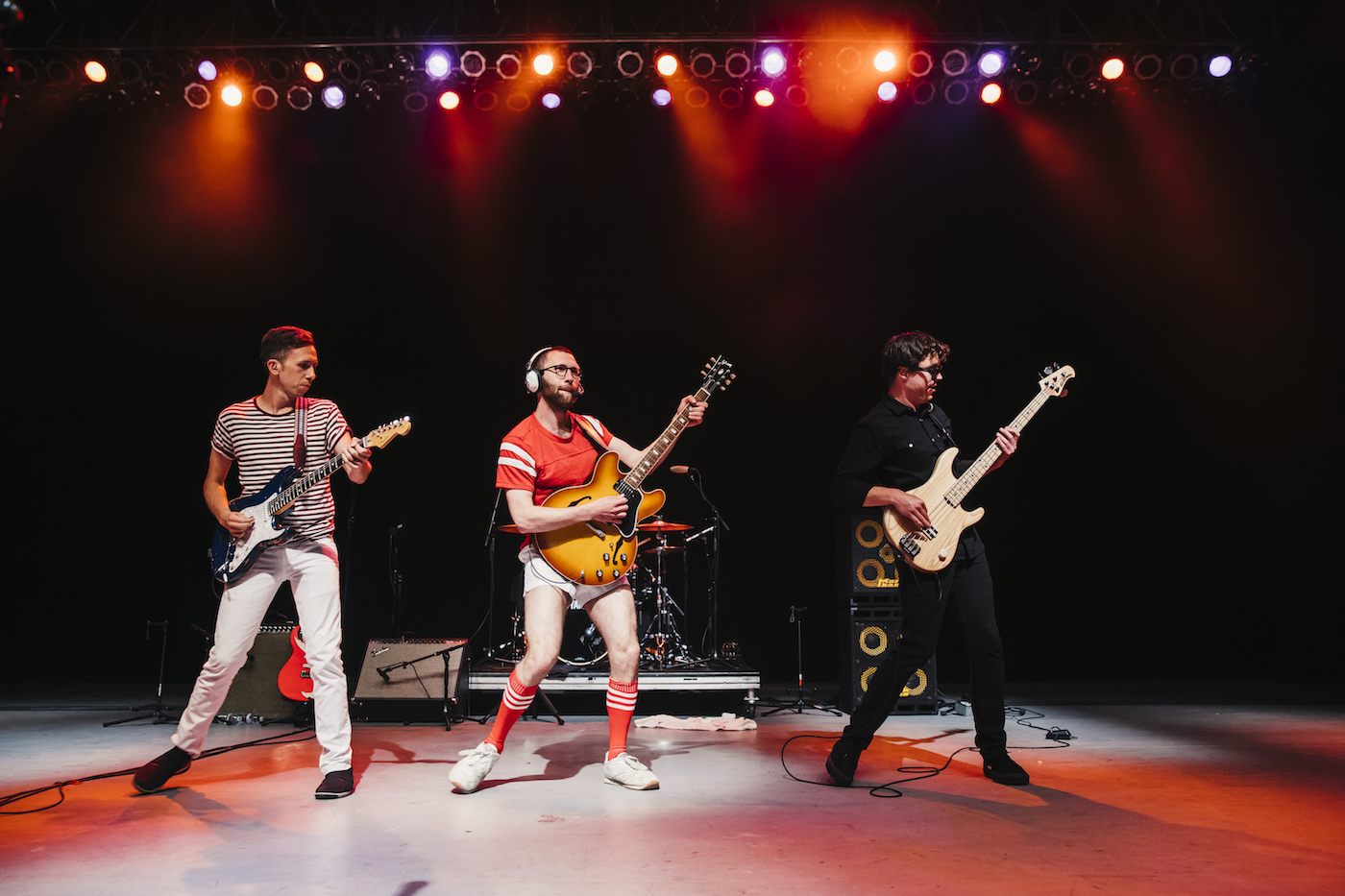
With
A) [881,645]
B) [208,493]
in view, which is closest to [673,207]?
[881,645]

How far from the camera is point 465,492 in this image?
8.32 m

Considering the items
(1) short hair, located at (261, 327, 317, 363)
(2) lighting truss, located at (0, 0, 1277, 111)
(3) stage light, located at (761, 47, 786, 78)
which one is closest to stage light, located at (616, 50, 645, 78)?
(2) lighting truss, located at (0, 0, 1277, 111)

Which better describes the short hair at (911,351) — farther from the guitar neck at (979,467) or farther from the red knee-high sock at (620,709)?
the red knee-high sock at (620,709)

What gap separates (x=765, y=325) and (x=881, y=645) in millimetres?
3705

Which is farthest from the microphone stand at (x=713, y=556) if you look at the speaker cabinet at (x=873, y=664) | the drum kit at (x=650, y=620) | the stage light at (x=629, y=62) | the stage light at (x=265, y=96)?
the stage light at (x=265, y=96)

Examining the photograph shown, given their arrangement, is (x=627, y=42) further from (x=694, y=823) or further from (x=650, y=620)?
(x=694, y=823)

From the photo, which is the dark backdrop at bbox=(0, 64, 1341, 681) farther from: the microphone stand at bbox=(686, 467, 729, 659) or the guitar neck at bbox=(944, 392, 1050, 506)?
the guitar neck at bbox=(944, 392, 1050, 506)

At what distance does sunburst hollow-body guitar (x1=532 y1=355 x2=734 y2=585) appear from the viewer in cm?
371

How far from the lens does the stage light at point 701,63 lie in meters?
7.51

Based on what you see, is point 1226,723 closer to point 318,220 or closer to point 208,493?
point 208,493

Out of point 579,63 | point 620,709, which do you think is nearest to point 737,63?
point 579,63

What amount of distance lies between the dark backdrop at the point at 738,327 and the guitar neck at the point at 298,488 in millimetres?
4496

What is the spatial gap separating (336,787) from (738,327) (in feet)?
19.7

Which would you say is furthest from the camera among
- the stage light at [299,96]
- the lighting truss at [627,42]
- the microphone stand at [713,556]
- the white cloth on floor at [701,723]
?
the stage light at [299,96]
